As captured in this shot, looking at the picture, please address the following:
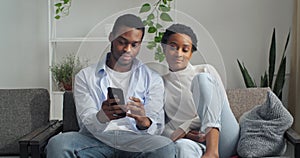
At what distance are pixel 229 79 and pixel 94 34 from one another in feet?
3.45

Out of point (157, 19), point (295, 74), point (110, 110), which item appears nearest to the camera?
point (110, 110)

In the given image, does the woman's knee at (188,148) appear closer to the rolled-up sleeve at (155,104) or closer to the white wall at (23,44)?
the rolled-up sleeve at (155,104)

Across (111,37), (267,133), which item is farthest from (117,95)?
(267,133)

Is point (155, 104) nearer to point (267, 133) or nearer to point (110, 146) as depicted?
point (110, 146)

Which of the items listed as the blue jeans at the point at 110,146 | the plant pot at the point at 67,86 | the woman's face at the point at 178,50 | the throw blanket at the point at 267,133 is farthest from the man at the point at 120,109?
the plant pot at the point at 67,86

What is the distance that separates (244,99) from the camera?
102 inches

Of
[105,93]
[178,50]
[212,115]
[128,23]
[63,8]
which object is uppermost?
[63,8]

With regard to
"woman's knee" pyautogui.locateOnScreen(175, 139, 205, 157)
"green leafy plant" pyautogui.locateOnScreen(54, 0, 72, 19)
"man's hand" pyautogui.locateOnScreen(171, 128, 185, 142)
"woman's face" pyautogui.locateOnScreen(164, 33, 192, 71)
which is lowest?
"woman's knee" pyautogui.locateOnScreen(175, 139, 205, 157)

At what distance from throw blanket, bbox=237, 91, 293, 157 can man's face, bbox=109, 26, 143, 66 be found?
689 mm

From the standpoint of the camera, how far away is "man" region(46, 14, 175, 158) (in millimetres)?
2088

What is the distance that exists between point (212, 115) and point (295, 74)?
41.1 inches

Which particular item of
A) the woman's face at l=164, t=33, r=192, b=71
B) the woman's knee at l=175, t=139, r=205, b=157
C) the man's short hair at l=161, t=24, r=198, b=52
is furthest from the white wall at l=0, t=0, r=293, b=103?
the woman's knee at l=175, t=139, r=205, b=157

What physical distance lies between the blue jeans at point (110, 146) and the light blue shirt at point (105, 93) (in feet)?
0.15

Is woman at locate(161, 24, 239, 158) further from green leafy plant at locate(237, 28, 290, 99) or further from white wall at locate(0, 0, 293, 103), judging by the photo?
white wall at locate(0, 0, 293, 103)
